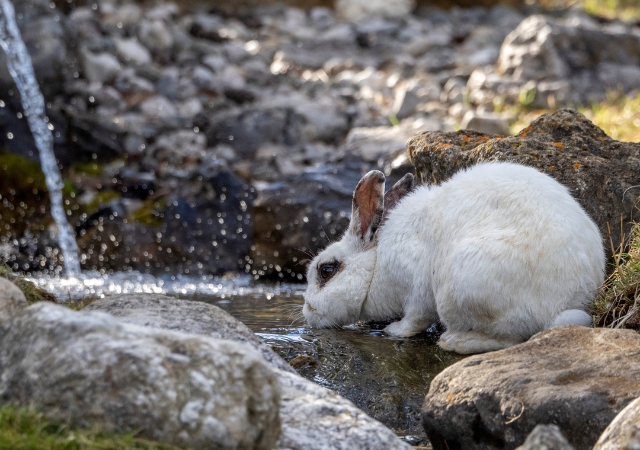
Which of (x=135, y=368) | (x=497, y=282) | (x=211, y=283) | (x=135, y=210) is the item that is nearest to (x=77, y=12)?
(x=135, y=210)

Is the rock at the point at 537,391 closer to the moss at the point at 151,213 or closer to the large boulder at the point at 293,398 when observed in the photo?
the large boulder at the point at 293,398

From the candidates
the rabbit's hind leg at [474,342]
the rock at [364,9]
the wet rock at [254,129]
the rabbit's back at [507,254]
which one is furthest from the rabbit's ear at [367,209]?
the rock at [364,9]

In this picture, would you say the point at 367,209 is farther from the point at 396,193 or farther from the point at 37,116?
the point at 37,116

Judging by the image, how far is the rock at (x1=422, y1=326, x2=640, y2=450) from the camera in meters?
3.58

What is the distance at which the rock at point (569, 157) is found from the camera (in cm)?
591

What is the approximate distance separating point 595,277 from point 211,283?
5.02 m

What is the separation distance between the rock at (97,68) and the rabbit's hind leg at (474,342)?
33.6 feet

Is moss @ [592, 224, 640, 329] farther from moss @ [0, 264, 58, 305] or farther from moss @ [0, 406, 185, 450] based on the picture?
moss @ [0, 264, 58, 305]

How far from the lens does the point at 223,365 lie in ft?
9.82

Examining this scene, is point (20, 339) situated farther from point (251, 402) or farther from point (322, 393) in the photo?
point (322, 393)

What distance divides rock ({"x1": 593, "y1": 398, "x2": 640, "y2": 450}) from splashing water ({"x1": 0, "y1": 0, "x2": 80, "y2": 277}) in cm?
753

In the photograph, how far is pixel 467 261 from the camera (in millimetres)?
4988

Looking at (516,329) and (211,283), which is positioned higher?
(516,329)

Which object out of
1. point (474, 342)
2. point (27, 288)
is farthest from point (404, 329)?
point (27, 288)
